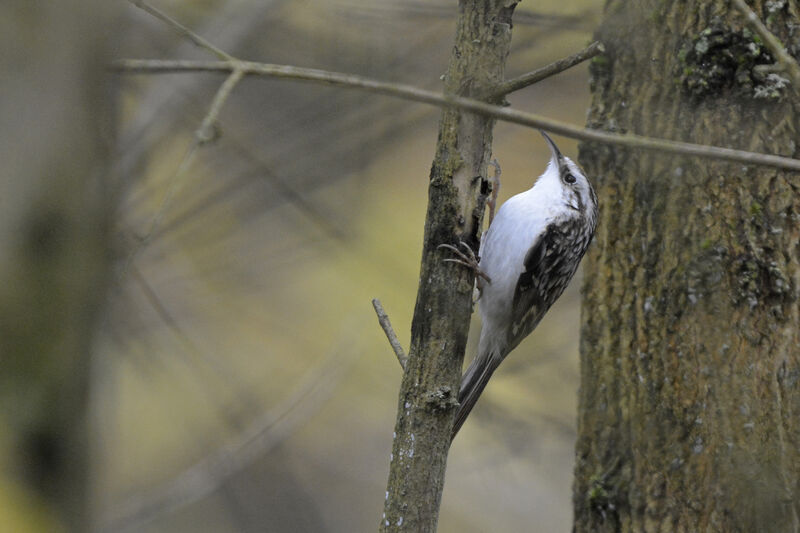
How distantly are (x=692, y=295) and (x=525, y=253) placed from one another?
2.52ft

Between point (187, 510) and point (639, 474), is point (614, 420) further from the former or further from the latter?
point (187, 510)

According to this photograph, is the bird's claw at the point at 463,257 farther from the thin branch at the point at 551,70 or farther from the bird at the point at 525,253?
the bird at the point at 525,253

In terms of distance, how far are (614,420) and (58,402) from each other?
104 inches

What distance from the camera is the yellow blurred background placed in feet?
10.3

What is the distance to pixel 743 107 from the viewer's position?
2.84 meters

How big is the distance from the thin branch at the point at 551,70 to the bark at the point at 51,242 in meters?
1.18

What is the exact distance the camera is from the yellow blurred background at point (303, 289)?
315cm

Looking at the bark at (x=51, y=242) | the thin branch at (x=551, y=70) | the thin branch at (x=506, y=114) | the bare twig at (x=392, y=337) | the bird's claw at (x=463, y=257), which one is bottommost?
the bark at (x=51, y=242)

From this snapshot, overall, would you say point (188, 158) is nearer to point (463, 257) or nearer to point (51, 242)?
point (51, 242)

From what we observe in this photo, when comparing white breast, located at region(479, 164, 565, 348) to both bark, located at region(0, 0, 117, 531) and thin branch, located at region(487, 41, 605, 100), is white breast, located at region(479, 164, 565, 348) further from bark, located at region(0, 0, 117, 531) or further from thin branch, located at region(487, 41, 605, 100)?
bark, located at region(0, 0, 117, 531)

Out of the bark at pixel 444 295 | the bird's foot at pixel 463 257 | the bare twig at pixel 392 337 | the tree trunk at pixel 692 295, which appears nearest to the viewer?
the bark at pixel 444 295

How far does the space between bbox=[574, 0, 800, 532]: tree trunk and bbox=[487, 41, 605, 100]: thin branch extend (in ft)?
3.86

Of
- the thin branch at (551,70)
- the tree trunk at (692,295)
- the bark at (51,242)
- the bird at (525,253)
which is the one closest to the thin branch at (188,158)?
the bark at (51,242)

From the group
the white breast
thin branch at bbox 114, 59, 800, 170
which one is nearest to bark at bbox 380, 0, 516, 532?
thin branch at bbox 114, 59, 800, 170
